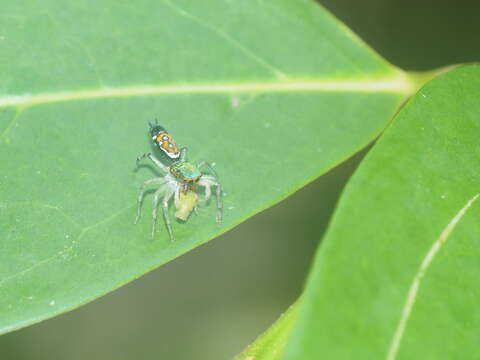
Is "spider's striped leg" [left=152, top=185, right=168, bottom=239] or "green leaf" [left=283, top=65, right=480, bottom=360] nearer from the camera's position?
"green leaf" [left=283, top=65, right=480, bottom=360]

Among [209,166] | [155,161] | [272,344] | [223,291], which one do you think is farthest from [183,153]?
[223,291]

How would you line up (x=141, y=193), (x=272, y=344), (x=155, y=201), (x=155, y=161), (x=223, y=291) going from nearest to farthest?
(x=272, y=344), (x=141, y=193), (x=155, y=201), (x=155, y=161), (x=223, y=291)

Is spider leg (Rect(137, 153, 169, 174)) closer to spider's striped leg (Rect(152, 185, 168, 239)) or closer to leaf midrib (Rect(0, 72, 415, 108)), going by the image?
spider's striped leg (Rect(152, 185, 168, 239))

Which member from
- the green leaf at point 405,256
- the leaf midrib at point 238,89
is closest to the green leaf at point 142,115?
the leaf midrib at point 238,89

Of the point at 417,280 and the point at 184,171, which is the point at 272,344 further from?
the point at 184,171

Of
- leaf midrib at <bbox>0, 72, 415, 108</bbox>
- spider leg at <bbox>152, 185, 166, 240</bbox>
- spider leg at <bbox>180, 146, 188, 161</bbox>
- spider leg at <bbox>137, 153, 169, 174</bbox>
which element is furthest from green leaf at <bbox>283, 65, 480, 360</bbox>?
spider leg at <bbox>137, 153, 169, 174</bbox>

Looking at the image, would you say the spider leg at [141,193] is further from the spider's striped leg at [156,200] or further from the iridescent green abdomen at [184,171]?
the iridescent green abdomen at [184,171]

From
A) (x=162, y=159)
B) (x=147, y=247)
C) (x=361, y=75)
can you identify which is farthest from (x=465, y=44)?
(x=147, y=247)
